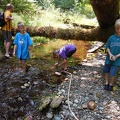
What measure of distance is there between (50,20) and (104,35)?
578 centimetres

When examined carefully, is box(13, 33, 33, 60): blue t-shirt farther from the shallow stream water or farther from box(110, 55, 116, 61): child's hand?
box(110, 55, 116, 61): child's hand

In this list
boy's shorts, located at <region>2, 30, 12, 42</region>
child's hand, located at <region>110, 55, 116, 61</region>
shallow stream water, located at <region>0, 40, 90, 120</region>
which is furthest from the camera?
boy's shorts, located at <region>2, 30, 12, 42</region>

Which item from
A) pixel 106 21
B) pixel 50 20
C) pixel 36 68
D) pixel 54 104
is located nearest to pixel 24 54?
pixel 36 68

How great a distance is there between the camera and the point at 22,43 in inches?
220

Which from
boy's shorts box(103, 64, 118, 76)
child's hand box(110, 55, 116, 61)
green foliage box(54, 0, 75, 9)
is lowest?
boy's shorts box(103, 64, 118, 76)

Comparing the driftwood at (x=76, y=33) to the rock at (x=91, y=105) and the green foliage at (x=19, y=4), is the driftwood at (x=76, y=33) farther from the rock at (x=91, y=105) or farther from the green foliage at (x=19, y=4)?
the green foliage at (x=19, y=4)

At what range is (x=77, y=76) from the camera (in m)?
5.87

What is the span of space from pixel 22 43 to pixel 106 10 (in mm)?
2241

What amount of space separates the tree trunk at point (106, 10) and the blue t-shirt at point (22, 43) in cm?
182

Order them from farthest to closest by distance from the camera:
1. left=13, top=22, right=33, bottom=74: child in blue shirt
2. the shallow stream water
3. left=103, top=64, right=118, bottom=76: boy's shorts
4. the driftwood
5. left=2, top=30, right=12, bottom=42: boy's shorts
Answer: left=2, top=30, right=12, bottom=42: boy's shorts → the driftwood → left=13, top=22, right=33, bottom=74: child in blue shirt → left=103, top=64, right=118, bottom=76: boy's shorts → the shallow stream water

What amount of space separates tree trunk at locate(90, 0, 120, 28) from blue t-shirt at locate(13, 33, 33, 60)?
5.96 ft

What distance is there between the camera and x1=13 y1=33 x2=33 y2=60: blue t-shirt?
5.56 m

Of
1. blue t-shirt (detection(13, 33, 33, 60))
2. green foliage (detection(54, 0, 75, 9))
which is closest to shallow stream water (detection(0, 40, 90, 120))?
blue t-shirt (detection(13, 33, 33, 60))

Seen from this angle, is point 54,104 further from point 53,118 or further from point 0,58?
point 0,58
